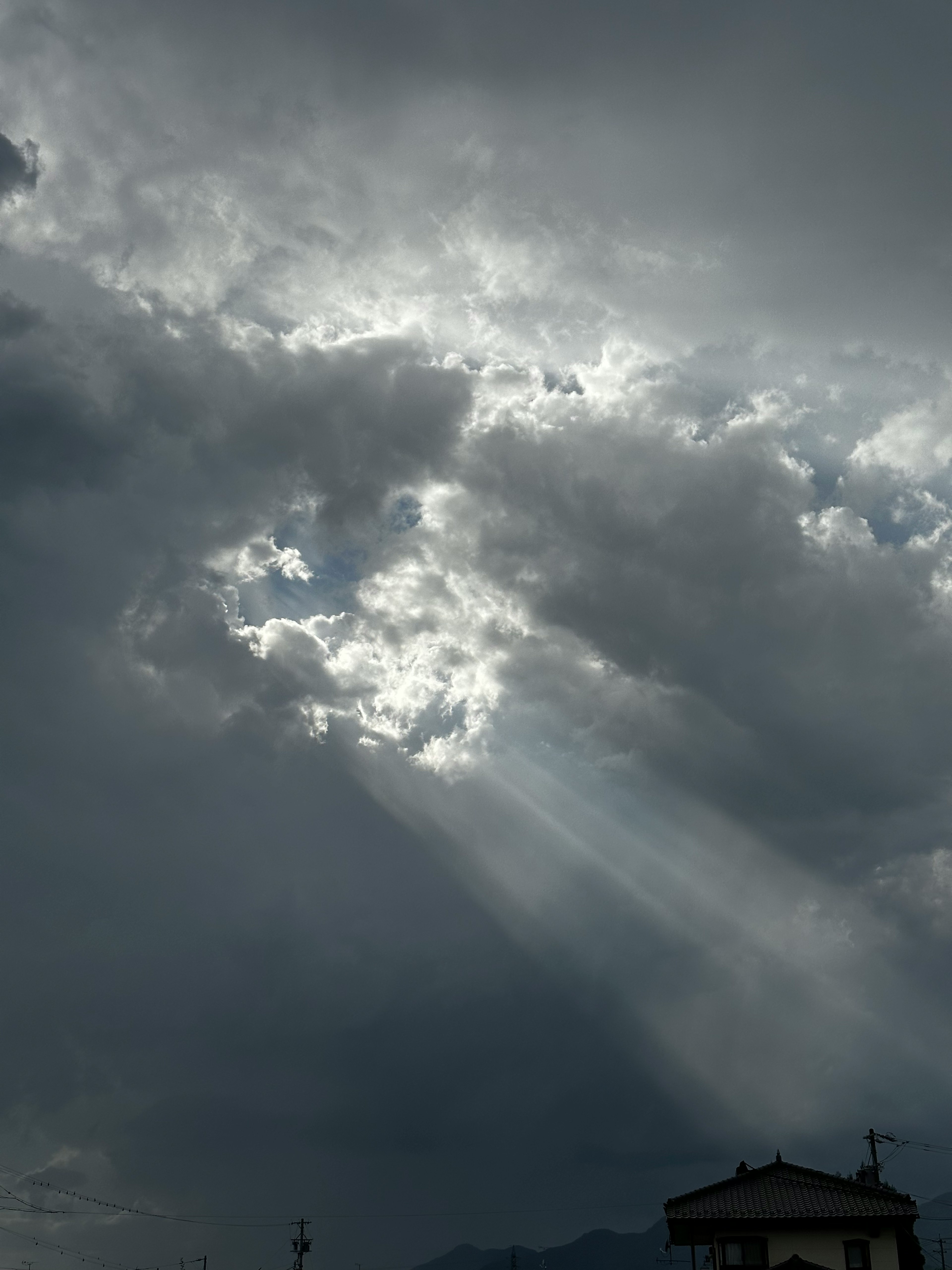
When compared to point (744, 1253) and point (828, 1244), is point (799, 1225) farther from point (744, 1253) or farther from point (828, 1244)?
point (744, 1253)

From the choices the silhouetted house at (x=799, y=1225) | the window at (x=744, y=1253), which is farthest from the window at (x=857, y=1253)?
the window at (x=744, y=1253)

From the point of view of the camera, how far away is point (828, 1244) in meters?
61.7

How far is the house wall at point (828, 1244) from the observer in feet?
201

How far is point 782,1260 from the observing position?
61.2m

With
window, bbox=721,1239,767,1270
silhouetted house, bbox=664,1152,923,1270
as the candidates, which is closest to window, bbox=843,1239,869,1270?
silhouetted house, bbox=664,1152,923,1270

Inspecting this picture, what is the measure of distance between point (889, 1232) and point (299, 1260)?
101738 mm

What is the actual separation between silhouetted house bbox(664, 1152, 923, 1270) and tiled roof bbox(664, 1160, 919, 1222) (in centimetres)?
6

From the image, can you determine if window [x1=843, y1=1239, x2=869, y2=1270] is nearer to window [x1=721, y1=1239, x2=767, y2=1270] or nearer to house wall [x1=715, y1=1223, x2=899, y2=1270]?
house wall [x1=715, y1=1223, x2=899, y2=1270]

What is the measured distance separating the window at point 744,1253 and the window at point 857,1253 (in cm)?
496

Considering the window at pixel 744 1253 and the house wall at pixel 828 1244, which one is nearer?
the house wall at pixel 828 1244

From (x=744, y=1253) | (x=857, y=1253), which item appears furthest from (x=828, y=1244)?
(x=744, y=1253)

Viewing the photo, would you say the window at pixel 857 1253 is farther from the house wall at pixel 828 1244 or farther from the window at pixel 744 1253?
the window at pixel 744 1253

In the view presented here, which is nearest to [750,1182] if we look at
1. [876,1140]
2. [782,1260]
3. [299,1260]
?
[782,1260]

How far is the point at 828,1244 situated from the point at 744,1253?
17.2ft
